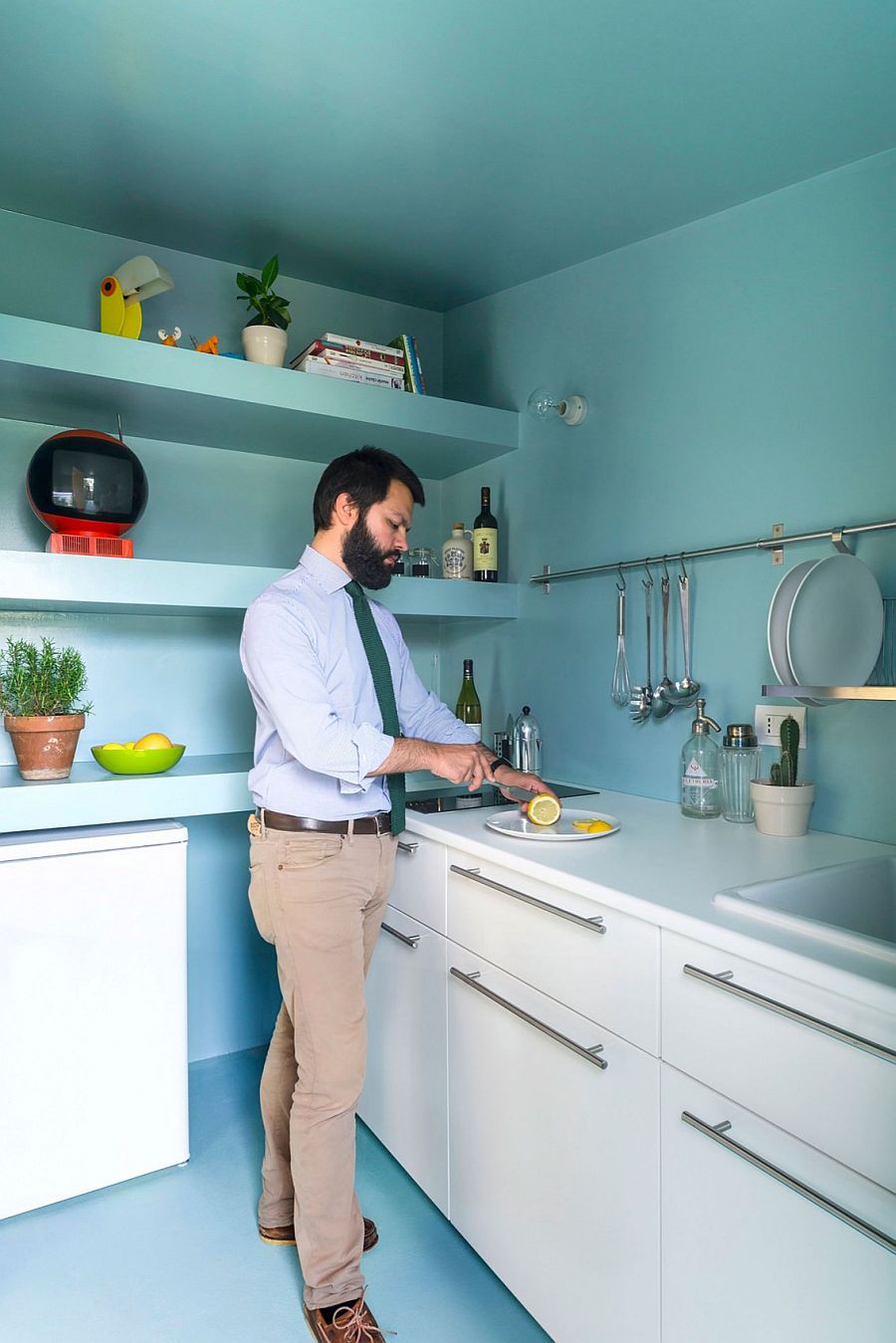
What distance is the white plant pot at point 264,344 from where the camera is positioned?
2.27 metres

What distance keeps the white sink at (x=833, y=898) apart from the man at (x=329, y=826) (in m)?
0.62

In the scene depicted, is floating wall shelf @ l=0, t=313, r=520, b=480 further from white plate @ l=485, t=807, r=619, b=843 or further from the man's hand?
white plate @ l=485, t=807, r=619, b=843

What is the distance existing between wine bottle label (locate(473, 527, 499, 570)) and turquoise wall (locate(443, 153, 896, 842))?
9 cm

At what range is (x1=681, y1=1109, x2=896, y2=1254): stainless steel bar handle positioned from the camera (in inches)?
35.7

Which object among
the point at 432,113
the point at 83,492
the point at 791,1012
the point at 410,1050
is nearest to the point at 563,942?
the point at 791,1012

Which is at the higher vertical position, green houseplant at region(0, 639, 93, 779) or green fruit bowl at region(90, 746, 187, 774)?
green houseplant at region(0, 639, 93, 779)

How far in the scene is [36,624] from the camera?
2311 millimetres

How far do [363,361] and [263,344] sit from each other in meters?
0.30

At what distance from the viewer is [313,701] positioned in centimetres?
157

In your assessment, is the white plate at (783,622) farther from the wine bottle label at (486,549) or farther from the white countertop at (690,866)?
the wine bottle label at (486,549)

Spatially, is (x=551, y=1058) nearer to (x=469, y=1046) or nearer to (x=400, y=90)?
(x=469, y=1046)

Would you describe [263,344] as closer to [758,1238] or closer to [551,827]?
[551,827]

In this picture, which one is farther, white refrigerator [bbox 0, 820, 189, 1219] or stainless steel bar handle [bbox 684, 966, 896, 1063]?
white refrigerator [bbox 0, 820, 189, 1219]

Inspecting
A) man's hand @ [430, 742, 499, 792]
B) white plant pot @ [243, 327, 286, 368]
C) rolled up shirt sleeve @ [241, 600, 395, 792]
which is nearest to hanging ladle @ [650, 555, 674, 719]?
man's hand @ [430, 742, 499, 792]
